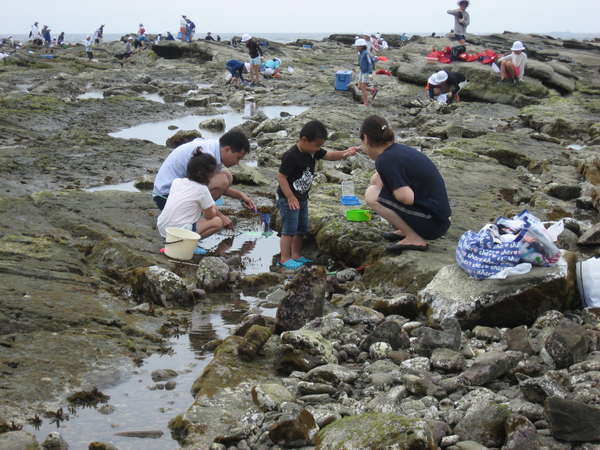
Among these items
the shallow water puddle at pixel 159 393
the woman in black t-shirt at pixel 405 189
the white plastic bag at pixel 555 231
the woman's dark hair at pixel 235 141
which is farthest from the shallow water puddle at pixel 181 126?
the white plastic bag at pixel 555 231

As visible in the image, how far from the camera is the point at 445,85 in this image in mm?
21141

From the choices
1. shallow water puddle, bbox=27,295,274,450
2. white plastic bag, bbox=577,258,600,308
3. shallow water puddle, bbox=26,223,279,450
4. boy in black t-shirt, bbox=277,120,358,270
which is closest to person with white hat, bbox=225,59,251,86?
boy in black t-shirt, bbox=277,120,358,270

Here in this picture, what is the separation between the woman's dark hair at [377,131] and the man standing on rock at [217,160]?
197 centimetres

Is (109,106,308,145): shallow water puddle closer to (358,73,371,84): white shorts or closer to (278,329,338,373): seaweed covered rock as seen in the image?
(358,73,371,84): white shorts

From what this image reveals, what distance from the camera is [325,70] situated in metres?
33.8

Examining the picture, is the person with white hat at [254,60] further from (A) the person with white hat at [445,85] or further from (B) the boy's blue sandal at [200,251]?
(B) the boy's blue sandal at [200,251]

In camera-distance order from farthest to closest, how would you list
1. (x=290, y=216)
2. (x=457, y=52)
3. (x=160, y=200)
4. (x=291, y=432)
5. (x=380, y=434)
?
(x=457, y=52)
(x=160, y=200)
(x=290, y=216)
(x=291, y=432)
(x=380, y=434)

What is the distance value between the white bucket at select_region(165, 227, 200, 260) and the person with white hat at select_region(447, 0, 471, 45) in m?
21.7

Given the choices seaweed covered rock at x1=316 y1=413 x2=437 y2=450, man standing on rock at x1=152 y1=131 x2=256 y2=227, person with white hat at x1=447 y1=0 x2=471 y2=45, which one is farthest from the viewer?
person with white hat at x1=447 y1=0 x2=471 y2=45

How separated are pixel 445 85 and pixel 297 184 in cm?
1480

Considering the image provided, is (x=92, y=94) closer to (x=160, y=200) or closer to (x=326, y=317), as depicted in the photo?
(x=160, y=200)

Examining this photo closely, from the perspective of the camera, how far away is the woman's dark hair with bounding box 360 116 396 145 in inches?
259

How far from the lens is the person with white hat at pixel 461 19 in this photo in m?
26.9

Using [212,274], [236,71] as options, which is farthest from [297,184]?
[236,71]
